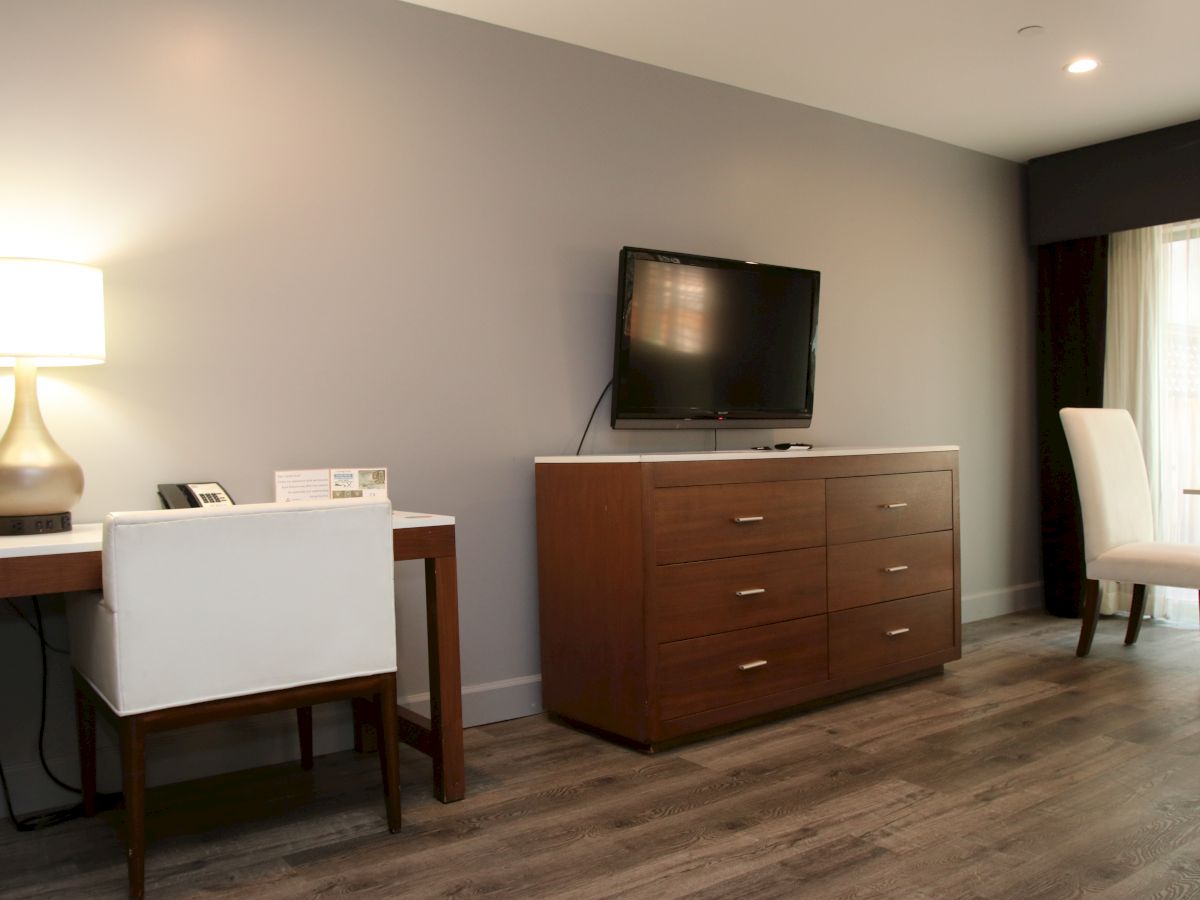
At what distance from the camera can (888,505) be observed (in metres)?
3.55

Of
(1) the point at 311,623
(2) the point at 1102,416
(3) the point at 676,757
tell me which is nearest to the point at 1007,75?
(2) the point at 1102,416

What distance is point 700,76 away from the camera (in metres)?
3.81

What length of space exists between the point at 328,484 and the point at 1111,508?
3050mm

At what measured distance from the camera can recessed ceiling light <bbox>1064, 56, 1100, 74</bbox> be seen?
3.74m

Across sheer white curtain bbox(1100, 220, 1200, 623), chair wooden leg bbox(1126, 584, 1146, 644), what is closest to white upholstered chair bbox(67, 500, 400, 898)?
chair wooden leg bbox(1126, 584, 1146, 644)

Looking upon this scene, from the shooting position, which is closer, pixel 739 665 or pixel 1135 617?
pixel 739 665

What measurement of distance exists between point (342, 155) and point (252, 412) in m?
0.83

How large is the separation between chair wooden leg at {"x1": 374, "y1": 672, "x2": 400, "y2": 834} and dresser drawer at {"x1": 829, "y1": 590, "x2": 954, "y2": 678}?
164 centimetres

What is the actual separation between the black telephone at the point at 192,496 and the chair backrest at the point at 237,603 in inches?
15.0

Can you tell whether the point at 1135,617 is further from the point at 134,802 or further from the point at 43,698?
the point at 43,698

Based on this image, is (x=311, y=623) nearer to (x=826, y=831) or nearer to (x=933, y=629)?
(x=826, y=831)

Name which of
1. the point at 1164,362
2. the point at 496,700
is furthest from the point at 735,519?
the point at 1164,362

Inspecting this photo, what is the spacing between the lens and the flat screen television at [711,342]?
335 cm

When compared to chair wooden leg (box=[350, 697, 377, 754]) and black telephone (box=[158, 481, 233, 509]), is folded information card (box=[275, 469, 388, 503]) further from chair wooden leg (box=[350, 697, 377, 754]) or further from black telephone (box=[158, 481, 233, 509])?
chair wooden leg (box=[350, 697, 377, 754])
